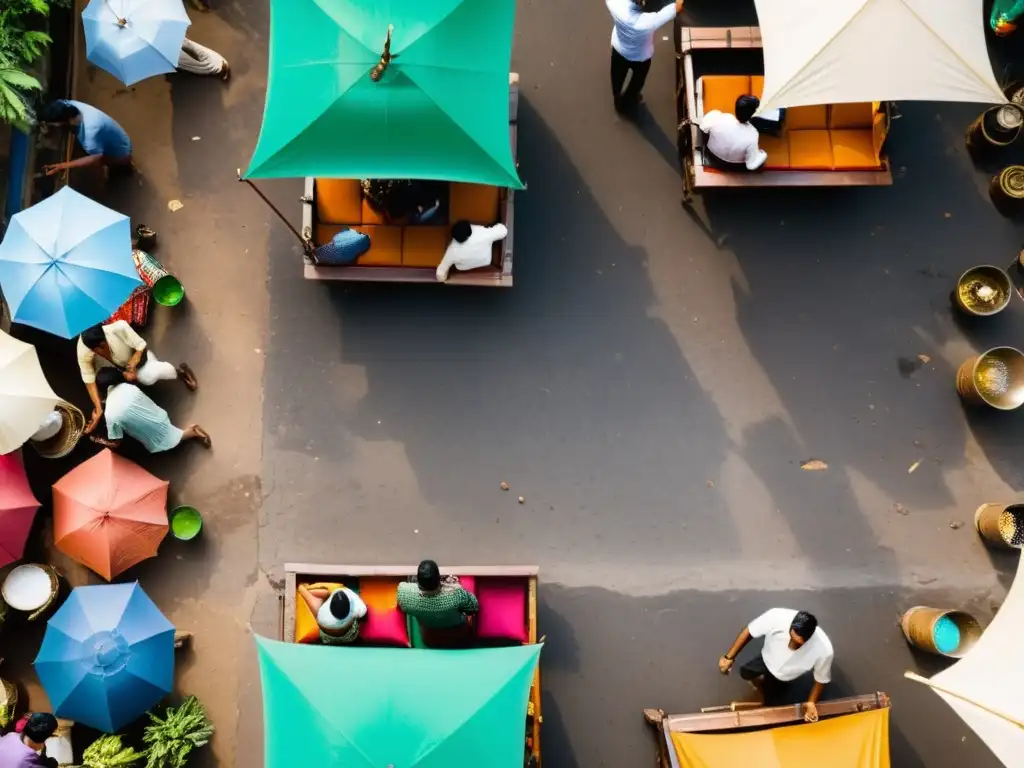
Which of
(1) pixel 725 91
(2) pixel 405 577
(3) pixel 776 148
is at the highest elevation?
(1) pixel 725 91

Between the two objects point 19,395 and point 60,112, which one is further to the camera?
point 60,112

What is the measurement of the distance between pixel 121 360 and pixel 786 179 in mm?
5282

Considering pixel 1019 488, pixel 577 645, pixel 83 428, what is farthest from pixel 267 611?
pixel 1019 488

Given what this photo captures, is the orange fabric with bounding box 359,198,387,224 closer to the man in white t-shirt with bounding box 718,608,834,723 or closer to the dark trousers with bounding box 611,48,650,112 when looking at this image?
the dark trousers with bounding box 611,48,650,112

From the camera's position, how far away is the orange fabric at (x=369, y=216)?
A: 6516mm

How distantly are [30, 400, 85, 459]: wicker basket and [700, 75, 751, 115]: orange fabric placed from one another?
5521mm

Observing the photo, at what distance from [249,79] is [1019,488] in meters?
7.17

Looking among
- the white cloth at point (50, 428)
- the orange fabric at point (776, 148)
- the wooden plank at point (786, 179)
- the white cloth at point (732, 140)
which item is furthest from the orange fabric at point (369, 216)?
the orange fabric at point (776, 148)

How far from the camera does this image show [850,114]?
6594mm

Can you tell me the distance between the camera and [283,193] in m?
7.02

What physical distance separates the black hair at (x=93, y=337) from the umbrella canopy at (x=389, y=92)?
1673 mm

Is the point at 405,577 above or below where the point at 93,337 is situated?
below

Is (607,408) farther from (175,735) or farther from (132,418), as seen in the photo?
(175,735)

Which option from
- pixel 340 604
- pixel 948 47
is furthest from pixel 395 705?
pixel 948 47
